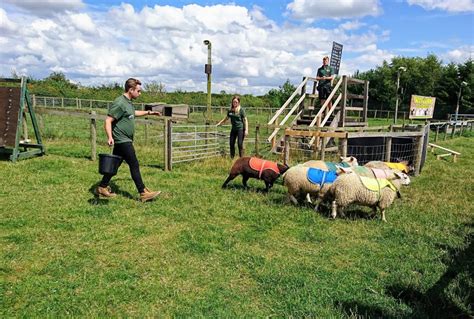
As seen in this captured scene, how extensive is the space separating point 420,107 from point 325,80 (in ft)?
51.0

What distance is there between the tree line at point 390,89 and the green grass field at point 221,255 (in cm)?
4498

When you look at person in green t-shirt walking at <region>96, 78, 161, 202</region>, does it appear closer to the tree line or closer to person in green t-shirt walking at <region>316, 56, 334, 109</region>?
person in green t-shirt walking at <region>316, 56, 334, 109</region>

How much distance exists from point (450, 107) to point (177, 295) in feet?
178

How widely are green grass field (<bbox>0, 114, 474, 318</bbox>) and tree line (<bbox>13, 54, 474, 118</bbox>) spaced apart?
148ft

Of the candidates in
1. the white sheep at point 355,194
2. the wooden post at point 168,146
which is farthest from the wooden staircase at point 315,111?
the white sheep at point 355,194

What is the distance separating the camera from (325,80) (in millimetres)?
13281

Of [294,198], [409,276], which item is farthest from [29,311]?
[294,198]

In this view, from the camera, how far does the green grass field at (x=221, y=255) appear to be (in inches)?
138

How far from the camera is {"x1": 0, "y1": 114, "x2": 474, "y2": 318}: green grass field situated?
138 inches

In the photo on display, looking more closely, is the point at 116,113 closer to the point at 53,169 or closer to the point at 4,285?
the point at 4,285

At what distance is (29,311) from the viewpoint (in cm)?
331

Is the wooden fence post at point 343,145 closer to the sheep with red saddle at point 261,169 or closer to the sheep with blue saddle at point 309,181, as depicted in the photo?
the sheep with red saddle at point 261,169

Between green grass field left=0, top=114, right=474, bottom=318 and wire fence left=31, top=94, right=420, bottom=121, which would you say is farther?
wire fence left=31, top=94, right=420, bottom=121

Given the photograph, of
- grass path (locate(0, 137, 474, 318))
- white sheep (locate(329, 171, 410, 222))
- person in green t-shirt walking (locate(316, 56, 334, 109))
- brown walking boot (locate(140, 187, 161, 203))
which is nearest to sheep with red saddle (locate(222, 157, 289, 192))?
grass path (locate(0, 137, 474, 318))
